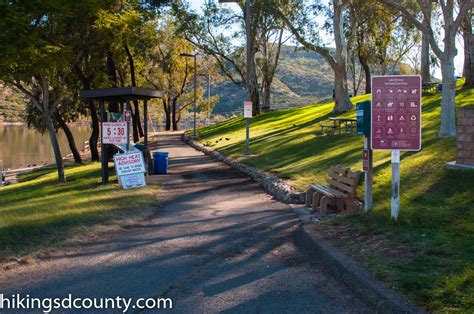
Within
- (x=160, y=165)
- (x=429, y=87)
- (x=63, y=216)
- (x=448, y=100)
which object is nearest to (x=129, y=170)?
(x=160, y=165)

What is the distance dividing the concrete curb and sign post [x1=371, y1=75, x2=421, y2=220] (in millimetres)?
1713

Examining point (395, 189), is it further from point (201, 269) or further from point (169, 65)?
point (169, 65)

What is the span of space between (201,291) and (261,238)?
2484mm

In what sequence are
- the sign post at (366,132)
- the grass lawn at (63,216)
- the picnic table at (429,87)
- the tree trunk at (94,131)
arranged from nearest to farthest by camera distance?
the grass lawn at (63,216), the sign post at (366,132), the tree trunk at (94,131), the picnic table at (429,87)

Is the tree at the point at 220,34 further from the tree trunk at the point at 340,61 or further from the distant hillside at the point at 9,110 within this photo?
the distant hillside at the point at 9,110

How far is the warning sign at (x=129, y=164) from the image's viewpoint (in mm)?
12977

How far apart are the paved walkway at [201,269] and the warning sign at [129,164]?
137 inches

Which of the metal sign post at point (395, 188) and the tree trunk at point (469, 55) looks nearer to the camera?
the metal sign post at point (395, 188)

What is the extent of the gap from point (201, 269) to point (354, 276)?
184 cm

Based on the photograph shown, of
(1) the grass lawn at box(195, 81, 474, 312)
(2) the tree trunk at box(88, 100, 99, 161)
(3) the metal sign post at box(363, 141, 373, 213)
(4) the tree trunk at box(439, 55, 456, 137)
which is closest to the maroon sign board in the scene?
(3) the metal sign post at box(363, 141, 373, 213)

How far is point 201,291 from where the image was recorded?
5344 mm

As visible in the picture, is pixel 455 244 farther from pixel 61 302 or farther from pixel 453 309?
pixel 61 302

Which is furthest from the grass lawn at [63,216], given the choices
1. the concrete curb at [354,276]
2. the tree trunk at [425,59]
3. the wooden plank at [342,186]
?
the tree trunk at [425,59]

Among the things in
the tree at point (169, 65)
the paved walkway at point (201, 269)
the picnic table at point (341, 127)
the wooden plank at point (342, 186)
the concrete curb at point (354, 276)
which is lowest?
the paved walkway at point (201, 269)
